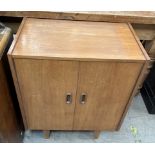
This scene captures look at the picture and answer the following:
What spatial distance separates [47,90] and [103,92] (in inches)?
11.7

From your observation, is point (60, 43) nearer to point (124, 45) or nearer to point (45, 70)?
point (45, 70)

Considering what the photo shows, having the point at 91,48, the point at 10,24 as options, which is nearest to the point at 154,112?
the point at 91,48

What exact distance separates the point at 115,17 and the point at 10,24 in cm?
63

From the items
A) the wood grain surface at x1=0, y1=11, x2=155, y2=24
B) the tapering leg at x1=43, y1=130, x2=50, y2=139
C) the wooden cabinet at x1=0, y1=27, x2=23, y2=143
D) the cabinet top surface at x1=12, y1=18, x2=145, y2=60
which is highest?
the wood grain surface at x1=0, y1=11, x2=155, y2=24

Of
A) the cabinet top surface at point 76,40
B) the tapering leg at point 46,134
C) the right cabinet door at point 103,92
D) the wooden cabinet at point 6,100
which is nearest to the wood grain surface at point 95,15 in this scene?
the cabinet top surface at point 76,40

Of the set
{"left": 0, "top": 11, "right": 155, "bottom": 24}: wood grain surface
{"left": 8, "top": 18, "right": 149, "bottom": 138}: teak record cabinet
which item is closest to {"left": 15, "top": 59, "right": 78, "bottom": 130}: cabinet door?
{"left": 8, "top": 18, "right": 149, "bottom": 138}: teak record cabinet

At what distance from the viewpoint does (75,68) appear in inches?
34.4

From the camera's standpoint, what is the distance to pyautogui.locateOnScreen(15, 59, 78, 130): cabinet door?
2.83 feet

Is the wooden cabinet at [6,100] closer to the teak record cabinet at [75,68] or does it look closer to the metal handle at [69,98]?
the teak record cabinet at [75,68]

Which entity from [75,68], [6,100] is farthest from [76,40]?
[6,100]

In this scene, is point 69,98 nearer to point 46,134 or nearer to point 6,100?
point 6,100

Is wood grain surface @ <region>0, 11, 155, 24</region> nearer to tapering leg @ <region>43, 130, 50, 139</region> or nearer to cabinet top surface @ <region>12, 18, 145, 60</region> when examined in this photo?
cabinet top surface @ <region>12, 18, 145, 60</region>
